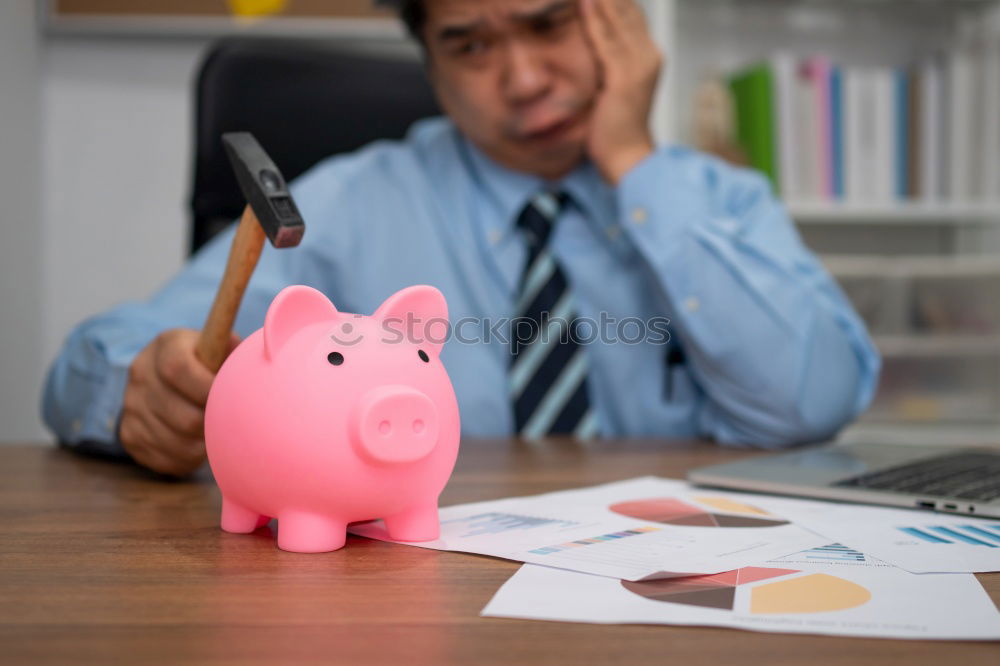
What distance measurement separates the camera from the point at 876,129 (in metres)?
1.86

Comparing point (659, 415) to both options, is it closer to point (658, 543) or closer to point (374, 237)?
point (374, 237)

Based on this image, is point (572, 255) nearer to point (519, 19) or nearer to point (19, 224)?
point (519, 19)

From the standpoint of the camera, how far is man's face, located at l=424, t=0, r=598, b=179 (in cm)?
114

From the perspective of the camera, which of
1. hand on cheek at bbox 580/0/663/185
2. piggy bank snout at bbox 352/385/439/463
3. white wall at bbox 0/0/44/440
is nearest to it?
piggy bank snout at bbox 352/385/439/463

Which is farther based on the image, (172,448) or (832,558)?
(172,448)

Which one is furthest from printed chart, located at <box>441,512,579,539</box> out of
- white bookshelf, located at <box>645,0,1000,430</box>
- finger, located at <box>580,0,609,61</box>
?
white bookshelf, located at <box>645,0,1000,430</box>

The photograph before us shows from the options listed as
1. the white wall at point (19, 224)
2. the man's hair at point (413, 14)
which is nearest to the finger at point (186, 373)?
the man's hair at point (413, 14)

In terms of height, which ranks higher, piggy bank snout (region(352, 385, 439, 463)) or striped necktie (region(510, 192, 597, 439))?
piggy bank snout (region(352, 385, 439, 463))

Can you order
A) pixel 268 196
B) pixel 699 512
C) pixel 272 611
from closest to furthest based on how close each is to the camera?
pixel 272 611 → pixel 268 196 → pixel 699 512

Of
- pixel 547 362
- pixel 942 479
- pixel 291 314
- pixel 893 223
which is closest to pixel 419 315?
pixel 291 314

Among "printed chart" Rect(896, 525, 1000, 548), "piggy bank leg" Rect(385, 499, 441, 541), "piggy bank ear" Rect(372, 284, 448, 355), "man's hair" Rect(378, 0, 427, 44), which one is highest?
"man's hair" Rect(378, 0, 427, 44)

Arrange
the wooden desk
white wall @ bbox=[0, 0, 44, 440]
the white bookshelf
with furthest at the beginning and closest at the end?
the white bookshelf < white wall @ bbox=[0, 0, 44, 440] < the wooden desk

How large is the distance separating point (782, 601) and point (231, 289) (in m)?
0.37

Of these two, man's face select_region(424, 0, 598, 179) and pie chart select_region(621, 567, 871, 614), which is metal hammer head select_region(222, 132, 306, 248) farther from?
man's face select_region(424, 0, 598, 179)
